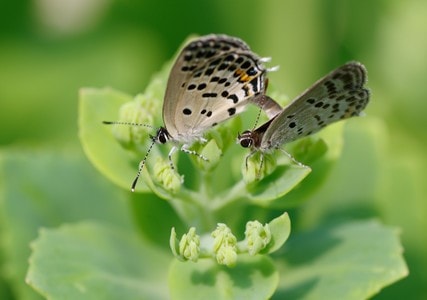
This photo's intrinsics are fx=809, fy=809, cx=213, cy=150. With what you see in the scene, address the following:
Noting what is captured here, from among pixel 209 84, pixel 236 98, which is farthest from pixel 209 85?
pixel 236 98

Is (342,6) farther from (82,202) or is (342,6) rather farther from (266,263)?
(266,263)

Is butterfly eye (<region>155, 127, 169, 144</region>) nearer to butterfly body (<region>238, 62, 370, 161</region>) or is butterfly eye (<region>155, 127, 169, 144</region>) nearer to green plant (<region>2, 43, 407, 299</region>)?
green plant (<region>2, 43, 407, 299</region>)

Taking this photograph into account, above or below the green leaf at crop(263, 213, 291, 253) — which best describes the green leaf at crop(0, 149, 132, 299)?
below

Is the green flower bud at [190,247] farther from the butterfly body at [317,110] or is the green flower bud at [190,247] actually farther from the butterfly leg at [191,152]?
the butterfly body at [317,110]

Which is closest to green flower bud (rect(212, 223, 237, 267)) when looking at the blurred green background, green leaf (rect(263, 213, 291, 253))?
green leaf (rect(263, 213, 291, 253))

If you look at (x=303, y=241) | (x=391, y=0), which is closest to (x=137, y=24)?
(x=391, y=0)

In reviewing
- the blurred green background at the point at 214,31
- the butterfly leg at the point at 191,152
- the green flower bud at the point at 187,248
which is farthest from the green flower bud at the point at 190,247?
the blurred green background at the point at 214,31

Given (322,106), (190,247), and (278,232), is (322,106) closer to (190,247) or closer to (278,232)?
(278,232)
